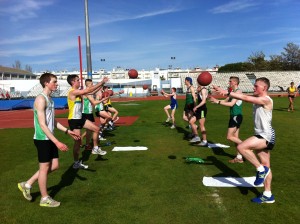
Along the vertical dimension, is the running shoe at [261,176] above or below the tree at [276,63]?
below

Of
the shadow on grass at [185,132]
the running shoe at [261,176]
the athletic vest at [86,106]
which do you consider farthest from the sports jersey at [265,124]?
the shadow on grass at [185,132]

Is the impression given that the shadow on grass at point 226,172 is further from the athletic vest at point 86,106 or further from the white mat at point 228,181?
the athletic vest at point 86,106

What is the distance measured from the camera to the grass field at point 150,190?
472cm

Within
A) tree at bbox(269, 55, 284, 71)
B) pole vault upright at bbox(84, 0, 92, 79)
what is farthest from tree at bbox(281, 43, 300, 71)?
pole vault upright at bbox(84, 0, 92, 79)

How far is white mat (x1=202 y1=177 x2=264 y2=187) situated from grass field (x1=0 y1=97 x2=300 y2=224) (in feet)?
0.72

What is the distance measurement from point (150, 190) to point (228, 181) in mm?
1780

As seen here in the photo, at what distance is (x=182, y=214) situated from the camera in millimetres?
4746

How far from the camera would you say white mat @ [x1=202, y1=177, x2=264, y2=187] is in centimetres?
601

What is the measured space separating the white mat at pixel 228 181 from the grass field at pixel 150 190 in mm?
220

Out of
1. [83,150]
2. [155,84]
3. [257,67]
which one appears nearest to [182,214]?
[83,150]

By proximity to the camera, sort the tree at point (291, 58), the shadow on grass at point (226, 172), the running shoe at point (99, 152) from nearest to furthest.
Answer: the shadow on grass at point (226, 172)
the running shoe at point (99, 152)
the tree at point (291, 58)

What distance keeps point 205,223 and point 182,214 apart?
0.45m

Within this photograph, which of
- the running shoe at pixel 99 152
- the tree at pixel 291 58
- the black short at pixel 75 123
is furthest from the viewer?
the tree at pixel 291 58

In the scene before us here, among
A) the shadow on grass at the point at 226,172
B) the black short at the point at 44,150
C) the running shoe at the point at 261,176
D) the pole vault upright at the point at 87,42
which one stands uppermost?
the pole vault upright at the point at 87,42
